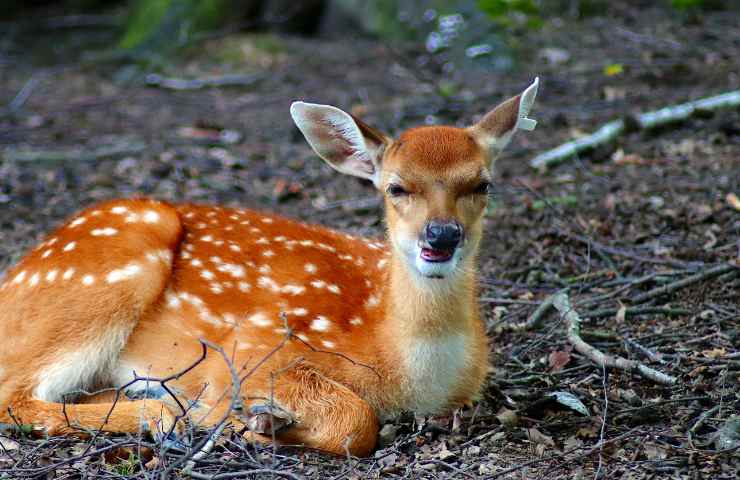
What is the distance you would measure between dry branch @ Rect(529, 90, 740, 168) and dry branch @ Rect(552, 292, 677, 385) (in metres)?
2.27

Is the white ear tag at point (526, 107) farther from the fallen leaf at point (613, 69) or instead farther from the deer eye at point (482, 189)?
the fallen leaf at point (613, 69)

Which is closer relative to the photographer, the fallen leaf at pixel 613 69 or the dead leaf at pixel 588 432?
the dead leaf at pixel 588 432

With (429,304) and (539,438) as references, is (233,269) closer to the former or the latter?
(429,304)

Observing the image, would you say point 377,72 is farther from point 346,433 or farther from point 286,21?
point 346,433

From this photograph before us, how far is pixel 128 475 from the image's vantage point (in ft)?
11.6

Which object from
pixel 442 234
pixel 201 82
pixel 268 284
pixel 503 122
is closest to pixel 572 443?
pixel 442 234

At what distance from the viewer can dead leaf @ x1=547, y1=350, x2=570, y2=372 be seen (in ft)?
14.9

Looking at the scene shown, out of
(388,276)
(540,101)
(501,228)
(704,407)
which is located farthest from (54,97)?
(704,407)

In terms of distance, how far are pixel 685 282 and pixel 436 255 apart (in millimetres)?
1803

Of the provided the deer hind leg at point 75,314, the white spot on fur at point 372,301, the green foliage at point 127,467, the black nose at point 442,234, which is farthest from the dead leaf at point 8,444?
the black nose at point 442,234

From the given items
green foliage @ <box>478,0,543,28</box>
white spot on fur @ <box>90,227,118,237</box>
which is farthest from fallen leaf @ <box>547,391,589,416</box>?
green foliage @ <box>478,0,543,28</box>

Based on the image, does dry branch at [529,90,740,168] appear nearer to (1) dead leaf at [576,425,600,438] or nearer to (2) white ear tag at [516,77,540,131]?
(2) white ear tag at [516,77,540,131]

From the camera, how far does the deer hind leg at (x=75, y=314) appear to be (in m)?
4.32

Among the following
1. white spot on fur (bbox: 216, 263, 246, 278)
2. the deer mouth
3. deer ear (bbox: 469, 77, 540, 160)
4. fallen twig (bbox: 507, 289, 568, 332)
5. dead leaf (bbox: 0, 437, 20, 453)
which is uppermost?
deer ear (bbox: 469, 77, 540, 160)
